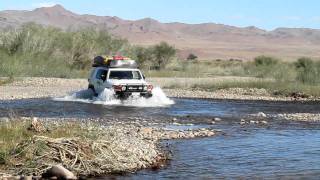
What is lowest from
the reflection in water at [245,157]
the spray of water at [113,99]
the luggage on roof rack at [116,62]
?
the reflection in water at [245,157]

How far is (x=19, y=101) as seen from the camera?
3322 centimetres

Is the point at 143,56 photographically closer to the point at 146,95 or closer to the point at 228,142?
the point at 146,95

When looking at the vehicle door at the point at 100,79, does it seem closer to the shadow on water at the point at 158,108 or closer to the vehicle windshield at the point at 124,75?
the vehicle windshield at the point at 124,75

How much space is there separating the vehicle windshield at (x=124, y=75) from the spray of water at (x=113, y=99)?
28.6 inches

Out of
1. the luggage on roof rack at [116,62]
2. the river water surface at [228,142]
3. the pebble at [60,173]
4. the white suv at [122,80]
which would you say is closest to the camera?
the pebble at [60,173]

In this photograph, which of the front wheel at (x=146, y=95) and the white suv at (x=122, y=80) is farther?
the front wheel at (x=146, y=95)

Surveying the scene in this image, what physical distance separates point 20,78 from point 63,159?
35176 millimetres

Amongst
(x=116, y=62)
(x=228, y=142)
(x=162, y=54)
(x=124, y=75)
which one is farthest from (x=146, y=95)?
(x=162, y=54)

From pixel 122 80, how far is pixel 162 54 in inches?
1826

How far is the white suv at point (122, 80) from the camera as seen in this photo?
98.7 feet

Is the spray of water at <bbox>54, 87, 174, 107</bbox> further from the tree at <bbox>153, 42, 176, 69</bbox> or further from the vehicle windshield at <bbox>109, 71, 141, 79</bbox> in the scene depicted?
the tree at <bbox>153, 42, 176, 69</bbox>

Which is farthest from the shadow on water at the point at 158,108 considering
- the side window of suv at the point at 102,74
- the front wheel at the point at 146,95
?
the side window of suv at the point at 102,74

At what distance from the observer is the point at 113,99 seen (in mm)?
30625

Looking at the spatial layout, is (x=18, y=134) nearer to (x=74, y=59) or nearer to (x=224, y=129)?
(x=224, y=129)
